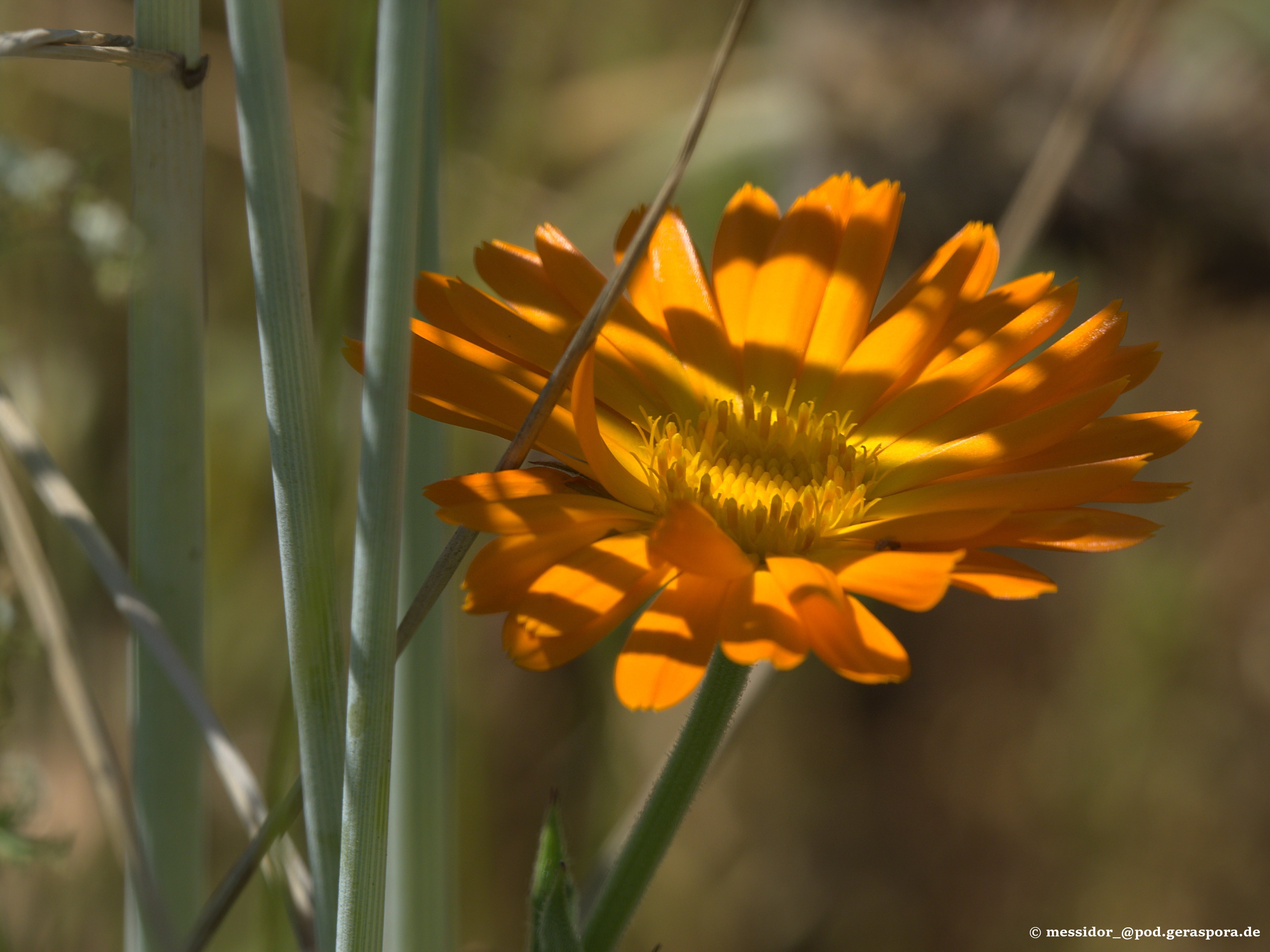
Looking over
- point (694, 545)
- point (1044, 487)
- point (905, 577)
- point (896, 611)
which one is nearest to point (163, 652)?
point (694, 545)

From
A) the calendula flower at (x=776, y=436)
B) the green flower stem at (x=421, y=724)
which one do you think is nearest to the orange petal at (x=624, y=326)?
the calendula flower at (x=776, y=436)

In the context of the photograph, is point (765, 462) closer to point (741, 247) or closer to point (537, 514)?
point (741, 247)

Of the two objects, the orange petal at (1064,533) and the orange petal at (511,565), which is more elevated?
the orange petal at (1064,533)

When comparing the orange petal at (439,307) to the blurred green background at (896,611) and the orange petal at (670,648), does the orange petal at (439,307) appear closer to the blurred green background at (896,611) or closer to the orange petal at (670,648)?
the orange petal at (670,648)

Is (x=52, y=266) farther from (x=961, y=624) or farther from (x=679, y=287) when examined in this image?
(x=961, y=624)

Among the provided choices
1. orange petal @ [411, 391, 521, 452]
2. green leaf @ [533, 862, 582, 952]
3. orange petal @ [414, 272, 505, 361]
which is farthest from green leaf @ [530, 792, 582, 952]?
orange petal @ [414, 272, 505, 361]

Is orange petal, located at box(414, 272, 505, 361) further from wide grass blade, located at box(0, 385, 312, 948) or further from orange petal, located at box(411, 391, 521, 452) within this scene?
wide grass blade, located at box(0, 385, 312, 948)

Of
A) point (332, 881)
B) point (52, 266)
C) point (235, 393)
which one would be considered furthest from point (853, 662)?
point (235, 393)
